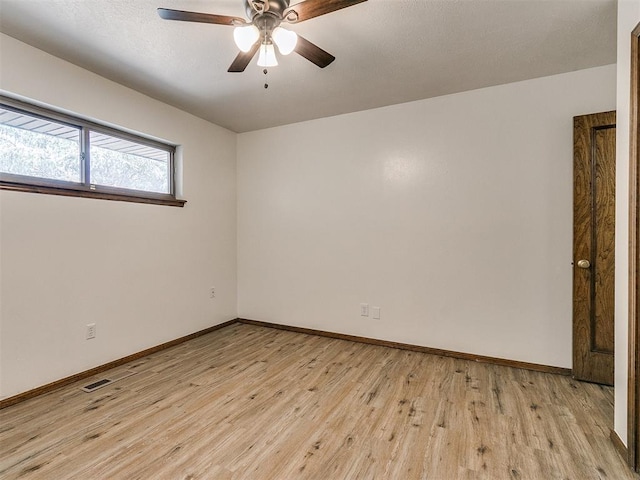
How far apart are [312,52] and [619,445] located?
2765mm

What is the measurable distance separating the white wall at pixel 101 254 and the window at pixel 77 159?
107mm

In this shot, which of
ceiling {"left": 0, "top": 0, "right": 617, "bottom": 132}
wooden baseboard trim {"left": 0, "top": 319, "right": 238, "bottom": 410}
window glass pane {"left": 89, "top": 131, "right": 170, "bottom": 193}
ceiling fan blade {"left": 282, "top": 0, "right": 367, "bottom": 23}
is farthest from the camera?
window glass pane {"left": 89, "top": 131, "right": 170, "bottom": 193}

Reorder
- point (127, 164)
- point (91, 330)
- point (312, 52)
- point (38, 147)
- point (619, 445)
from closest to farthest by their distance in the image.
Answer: point (619, 445)
point (312, 52)
point (38, 147)
point (91, 330)
point (127, 164)

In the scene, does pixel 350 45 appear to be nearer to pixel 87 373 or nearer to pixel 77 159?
pixel 77 159

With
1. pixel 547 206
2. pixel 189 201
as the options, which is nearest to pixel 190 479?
pixel 189 201

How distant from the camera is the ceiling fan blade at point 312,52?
1.78 meters

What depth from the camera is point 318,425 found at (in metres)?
2.01

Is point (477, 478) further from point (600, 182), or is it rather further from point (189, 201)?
point (189, 201)

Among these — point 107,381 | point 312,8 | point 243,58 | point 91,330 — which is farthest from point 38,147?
point 312,8

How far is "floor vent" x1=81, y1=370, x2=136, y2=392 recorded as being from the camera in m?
A: 2.48

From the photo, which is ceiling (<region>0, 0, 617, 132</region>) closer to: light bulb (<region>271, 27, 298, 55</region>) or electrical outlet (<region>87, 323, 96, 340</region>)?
light bulb (<region>271, 27, 298, 55</region>)

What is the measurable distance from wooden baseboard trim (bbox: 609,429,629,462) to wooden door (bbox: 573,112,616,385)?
81 cm

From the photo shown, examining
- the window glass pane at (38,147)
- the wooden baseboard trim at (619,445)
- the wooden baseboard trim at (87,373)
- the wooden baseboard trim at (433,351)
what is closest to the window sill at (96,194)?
the window glass pane at (38,147)

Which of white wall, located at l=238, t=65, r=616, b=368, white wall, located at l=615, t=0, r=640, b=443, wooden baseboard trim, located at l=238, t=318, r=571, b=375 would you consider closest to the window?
white wall, located at l=238, t=65, r=616, b=368
